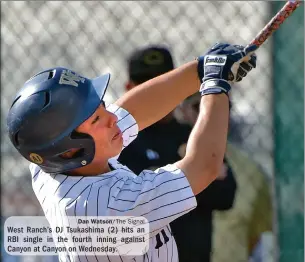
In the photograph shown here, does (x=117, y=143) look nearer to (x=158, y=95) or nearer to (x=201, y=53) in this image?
(x=158, y=95)

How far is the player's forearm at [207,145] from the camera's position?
248 centimetres

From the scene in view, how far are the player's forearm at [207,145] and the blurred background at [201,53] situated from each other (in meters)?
2.13

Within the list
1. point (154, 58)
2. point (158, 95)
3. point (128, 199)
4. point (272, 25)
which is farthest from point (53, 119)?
point (154, 58)

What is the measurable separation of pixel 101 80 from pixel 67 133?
0.27m

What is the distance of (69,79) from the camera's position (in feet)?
8.59

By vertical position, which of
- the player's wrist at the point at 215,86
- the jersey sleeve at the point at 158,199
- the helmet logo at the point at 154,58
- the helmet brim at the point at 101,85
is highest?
the helmet logo at the point at 154,58

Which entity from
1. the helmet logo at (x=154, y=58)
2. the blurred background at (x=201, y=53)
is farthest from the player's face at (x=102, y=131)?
the blurred background at (x=201, y=53)

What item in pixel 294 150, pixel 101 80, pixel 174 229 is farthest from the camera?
pixel 294 150

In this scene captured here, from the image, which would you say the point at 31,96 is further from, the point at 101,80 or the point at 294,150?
the point at 294,150

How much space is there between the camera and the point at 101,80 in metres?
2.74

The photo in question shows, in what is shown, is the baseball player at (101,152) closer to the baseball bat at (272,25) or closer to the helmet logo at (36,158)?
the helmet logo at (36,158)

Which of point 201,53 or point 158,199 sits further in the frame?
point 201,53

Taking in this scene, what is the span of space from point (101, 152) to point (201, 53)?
7.69 feet

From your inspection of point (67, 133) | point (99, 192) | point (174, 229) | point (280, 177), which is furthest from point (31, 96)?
point (280, 177)
